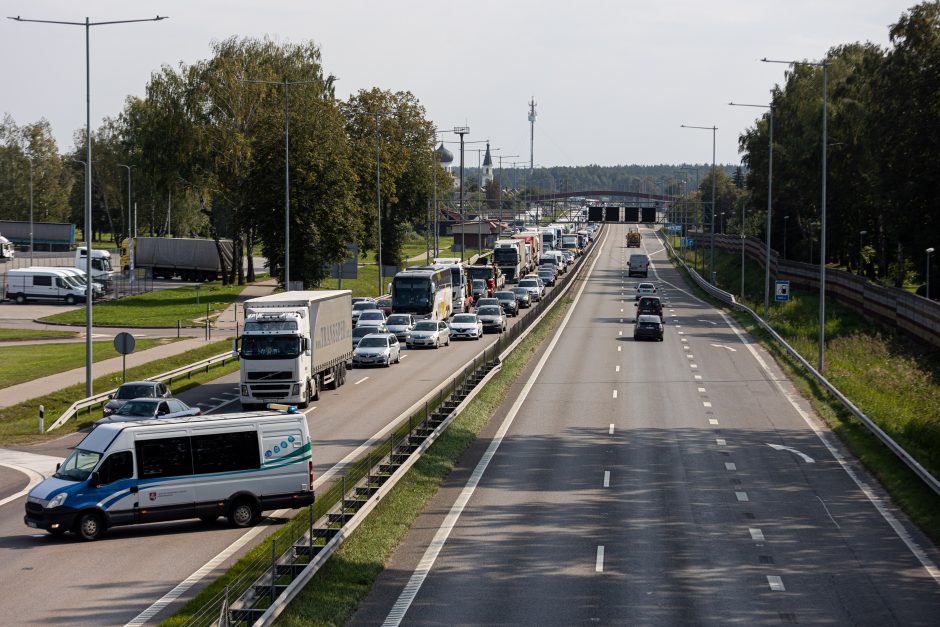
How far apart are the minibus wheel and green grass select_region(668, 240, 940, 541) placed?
53.2ft

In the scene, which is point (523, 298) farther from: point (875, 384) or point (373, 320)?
point (875, 384)

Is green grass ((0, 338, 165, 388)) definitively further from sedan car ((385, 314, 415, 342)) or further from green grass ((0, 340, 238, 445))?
sedan car ((385, 314, 415, 342))

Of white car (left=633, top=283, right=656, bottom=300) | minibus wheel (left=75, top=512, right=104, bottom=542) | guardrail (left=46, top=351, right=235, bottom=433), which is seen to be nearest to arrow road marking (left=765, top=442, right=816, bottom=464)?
minibus wheel (left=75, top=512, right=104, bottom=542)

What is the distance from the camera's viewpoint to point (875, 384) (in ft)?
153

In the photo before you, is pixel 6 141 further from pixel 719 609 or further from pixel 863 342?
pixel 719 609

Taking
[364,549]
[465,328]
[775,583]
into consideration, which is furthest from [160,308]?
[775,583]

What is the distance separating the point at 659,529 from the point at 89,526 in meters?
11.1

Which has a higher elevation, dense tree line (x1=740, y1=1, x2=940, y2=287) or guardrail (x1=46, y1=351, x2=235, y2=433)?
dense tree line (x1=740, y1=1, x2=940, y2=287)

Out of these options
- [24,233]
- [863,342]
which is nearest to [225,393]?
[863,342]

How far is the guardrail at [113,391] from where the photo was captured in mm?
36000

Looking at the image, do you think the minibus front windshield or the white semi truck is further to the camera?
the white semi truck

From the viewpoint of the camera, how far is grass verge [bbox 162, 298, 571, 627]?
1722 centimetres

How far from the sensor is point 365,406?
40125mm

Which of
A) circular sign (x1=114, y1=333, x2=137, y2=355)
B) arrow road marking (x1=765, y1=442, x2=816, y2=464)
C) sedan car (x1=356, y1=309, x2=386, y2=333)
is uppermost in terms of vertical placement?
circular sign (x1=114, y1=333, x2=137, y2=355)
